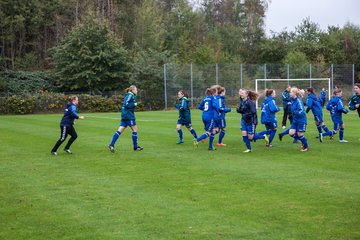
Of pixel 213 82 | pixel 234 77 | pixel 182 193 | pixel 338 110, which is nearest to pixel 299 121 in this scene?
pixel 338 110

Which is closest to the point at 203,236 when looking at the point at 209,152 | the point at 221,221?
the point at 221,221

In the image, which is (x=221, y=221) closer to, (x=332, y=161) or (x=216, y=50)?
(x=332, y=161)

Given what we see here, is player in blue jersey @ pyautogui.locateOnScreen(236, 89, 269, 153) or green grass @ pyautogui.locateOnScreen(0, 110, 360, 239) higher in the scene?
player in blue jersey @ pyautogui.locateOnScreen(236, 89, 269, 153)

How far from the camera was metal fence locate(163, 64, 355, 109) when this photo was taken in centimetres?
4819

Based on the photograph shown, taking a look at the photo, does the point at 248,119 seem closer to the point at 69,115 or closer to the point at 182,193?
the point at 69,115

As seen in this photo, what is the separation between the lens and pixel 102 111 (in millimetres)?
47062

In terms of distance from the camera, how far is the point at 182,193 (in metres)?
10.2

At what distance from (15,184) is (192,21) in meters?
67.4

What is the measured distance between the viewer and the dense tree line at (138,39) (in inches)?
2062

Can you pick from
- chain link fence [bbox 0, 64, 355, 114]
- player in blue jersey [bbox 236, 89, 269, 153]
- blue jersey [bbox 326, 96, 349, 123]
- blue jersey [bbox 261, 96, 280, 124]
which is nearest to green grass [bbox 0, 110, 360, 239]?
player in blue jersey [bbox 236, 89, 269, 153]

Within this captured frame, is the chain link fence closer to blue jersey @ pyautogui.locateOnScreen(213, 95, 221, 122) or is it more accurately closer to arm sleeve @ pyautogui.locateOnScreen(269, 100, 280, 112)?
arm sleeve @ pyautogui.locateOnScreen(269, 100, 280, 112)

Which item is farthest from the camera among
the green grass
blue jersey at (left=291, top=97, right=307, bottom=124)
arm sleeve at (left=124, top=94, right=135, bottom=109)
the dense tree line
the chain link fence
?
the dense tree line

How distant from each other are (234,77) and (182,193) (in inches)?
1551

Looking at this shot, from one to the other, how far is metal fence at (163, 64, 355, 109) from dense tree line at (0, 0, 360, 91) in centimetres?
224
